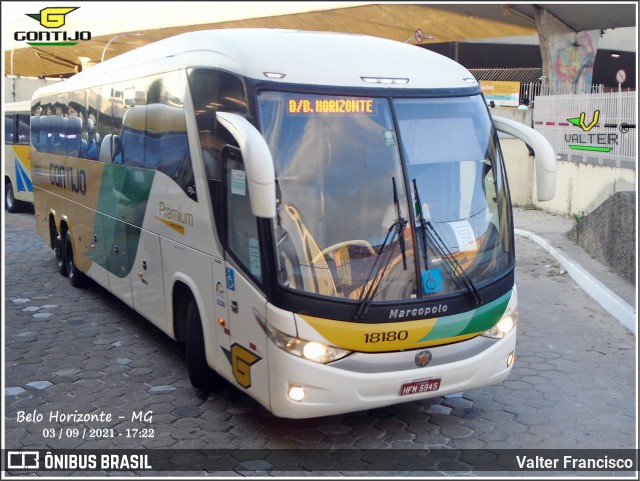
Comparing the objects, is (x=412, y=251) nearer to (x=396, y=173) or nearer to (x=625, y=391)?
(x=396, y=173)

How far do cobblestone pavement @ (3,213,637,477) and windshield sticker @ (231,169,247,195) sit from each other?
1.96 m

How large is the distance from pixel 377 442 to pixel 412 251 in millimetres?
1560

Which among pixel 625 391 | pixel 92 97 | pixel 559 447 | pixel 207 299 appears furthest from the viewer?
pixel 92 97

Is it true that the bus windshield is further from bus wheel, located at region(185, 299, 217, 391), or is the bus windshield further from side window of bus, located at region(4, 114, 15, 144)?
side window of bus, located at region(4, 114, 15, 144)

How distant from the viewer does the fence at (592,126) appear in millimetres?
15346

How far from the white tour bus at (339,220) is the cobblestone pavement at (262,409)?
1.45 ft

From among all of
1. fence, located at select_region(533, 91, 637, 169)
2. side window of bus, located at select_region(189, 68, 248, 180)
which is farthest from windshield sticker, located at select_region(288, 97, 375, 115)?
fence, located at select_region(533, 91, 637, 169)

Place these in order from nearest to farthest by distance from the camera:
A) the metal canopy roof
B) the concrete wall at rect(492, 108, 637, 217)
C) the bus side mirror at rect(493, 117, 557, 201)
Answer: the bus side mirror at rect(493, 117, 557, 201)
the concrete wall at rect(492, 108, 637, 217)
the metal canopy roof

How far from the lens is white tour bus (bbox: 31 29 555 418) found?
209 inches

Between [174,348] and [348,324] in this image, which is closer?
[348,324]

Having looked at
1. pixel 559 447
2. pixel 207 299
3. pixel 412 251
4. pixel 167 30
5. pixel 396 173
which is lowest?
pixel 559 447

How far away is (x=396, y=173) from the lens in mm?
5586

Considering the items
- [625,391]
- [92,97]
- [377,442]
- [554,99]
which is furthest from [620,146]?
[377,442]

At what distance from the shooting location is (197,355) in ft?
22.1
